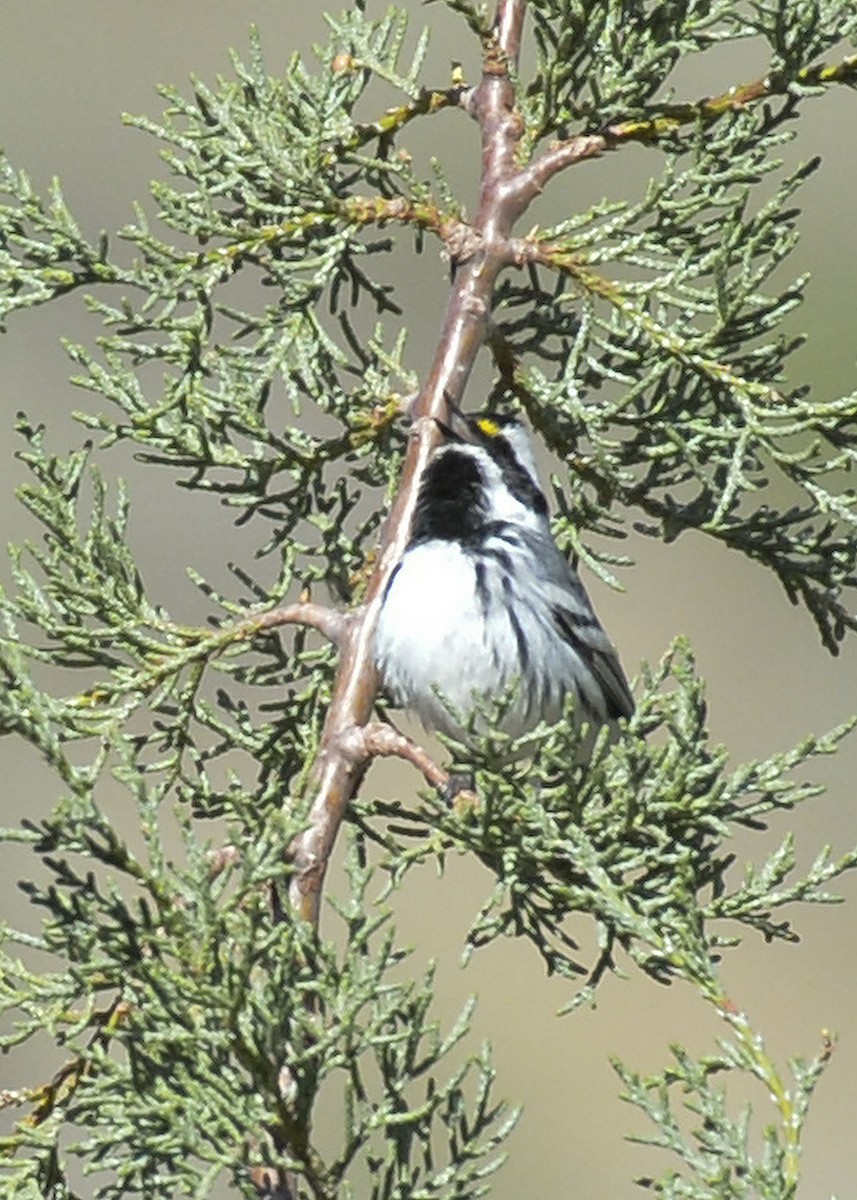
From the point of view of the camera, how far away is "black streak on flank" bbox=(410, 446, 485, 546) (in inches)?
134

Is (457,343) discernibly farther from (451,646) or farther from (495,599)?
(495,599)

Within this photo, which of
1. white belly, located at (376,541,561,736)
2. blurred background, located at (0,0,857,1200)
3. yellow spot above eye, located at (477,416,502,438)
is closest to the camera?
white belly, located at (376,541,561,736)

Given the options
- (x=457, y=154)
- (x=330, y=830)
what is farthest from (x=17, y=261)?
(x=457, y=154)

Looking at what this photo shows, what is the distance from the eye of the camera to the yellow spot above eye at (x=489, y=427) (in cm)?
330

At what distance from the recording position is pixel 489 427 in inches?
132

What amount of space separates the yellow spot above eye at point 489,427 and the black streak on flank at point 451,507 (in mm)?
57

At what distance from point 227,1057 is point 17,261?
Result: 1259 millimetres

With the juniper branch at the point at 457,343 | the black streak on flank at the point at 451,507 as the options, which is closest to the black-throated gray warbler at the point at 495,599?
the black streak on flank at the point at 451,507

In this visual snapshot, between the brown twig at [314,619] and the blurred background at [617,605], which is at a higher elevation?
the blurred background at [617,605]

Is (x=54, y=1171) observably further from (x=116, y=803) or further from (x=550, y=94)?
(x=116, y=803)

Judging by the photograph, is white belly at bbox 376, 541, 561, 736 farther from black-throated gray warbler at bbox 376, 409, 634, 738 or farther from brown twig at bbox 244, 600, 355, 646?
brown twig at bbox 244, 600, 355, 646

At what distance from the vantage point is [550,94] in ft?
9.09

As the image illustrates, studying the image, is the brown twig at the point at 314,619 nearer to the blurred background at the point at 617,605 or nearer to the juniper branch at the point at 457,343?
the juniper branch at the point at 457,343

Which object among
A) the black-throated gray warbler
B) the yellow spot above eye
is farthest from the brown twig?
the yellow spot above eye
